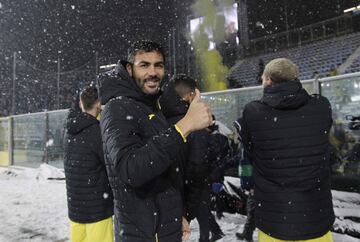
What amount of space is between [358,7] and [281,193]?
21.1 meters

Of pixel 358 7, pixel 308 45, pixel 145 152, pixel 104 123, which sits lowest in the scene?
pixel 145 152

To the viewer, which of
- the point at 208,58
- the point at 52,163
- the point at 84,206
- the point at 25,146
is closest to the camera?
the point at 84,206

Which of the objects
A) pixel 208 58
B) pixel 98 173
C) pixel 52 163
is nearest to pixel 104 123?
pixel 98 173

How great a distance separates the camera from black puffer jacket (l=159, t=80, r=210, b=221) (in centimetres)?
229

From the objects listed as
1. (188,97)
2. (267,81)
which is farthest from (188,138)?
(267,81)

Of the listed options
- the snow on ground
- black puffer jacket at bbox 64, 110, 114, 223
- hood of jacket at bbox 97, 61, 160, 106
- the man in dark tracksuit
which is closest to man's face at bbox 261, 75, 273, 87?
the man in dark tracksuit

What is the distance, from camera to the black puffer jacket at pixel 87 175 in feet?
10.0

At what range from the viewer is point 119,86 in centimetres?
178

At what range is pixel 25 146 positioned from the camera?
40.6 feet

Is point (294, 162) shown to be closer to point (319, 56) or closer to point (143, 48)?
point (143, 48)

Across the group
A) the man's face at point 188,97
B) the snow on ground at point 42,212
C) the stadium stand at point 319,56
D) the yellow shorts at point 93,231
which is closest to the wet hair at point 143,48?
the man's face at point 188,97

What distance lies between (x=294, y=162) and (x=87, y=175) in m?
1.92

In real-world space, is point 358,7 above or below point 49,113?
above

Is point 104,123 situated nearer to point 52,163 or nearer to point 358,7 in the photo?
point 52,163
